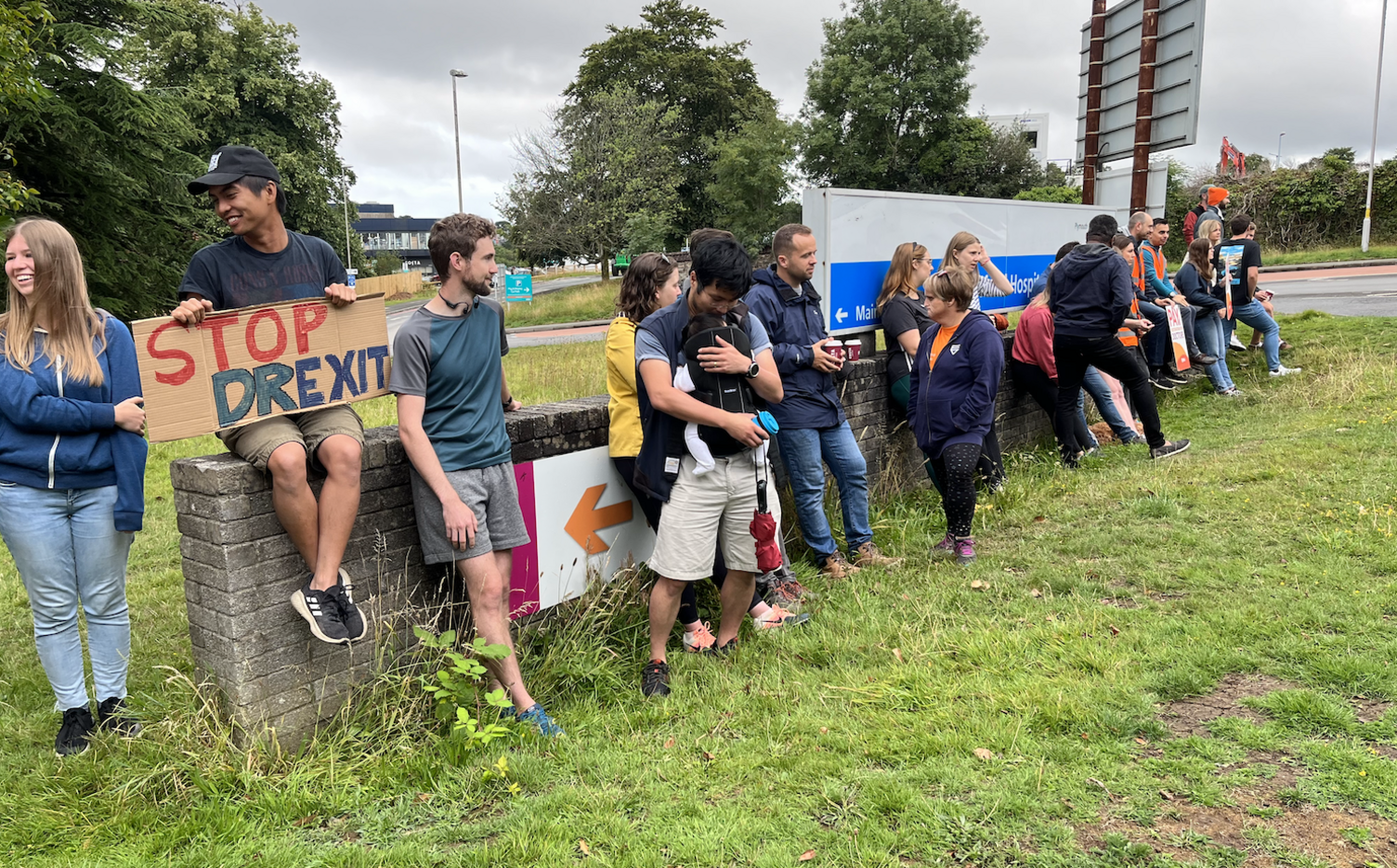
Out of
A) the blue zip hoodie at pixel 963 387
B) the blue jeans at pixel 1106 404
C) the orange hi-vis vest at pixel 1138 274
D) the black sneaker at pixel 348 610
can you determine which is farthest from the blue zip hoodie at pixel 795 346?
the orange hi-vis vest at pixel 1138 274

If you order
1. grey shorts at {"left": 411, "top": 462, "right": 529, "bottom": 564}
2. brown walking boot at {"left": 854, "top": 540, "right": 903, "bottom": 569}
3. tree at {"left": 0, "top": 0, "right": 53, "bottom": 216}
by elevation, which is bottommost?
brown walking boot at {"left": 854, "top": 540, "right": 903, "bottom": 569}

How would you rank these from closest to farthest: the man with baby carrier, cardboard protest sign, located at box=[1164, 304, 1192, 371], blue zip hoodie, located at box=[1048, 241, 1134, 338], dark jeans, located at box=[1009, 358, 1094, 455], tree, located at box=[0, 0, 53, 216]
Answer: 1. the man with baby carrier
2. blue zip hoodie, located at box=[1048, 241, 1134, 338]
3. tree, located at box=[0, 0, 53, 216]
4. dark jeans, located at box=[1009, 358, 1094, 455]
5. cardboard protest sign, located at box=[1164, 304, 1192, 371]

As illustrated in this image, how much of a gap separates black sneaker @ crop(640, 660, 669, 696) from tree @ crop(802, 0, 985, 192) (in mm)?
46133

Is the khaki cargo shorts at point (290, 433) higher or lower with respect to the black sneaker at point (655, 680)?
higher

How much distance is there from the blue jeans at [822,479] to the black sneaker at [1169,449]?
10.7 feet

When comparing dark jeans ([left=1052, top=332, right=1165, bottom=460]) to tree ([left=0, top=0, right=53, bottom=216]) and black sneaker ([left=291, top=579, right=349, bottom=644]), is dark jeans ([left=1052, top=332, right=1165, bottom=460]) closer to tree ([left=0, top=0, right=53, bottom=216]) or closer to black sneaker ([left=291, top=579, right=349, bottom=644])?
black sneaker ([left=291, top=579, right=349, bottom=644])

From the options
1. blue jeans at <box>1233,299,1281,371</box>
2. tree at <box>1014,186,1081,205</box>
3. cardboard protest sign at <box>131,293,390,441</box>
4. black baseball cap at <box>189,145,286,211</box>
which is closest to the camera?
cardboard protest sign at <box>131,293,390,441</box>

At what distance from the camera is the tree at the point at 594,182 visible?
1558 inches

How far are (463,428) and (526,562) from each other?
0.88 metres

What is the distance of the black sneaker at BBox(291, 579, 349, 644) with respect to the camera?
3.38 meters

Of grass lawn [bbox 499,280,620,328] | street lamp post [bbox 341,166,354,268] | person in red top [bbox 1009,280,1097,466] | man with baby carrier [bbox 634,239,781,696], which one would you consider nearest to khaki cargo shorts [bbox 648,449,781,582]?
man with baby carrier [bbox 634,239,781,696]

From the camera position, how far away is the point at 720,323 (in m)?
4.05

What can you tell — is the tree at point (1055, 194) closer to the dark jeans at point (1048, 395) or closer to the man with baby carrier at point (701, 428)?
the dark jeans at point (1048, 395)

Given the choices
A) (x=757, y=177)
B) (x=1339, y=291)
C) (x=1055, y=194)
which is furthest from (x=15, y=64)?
(x=1055, y=194)
